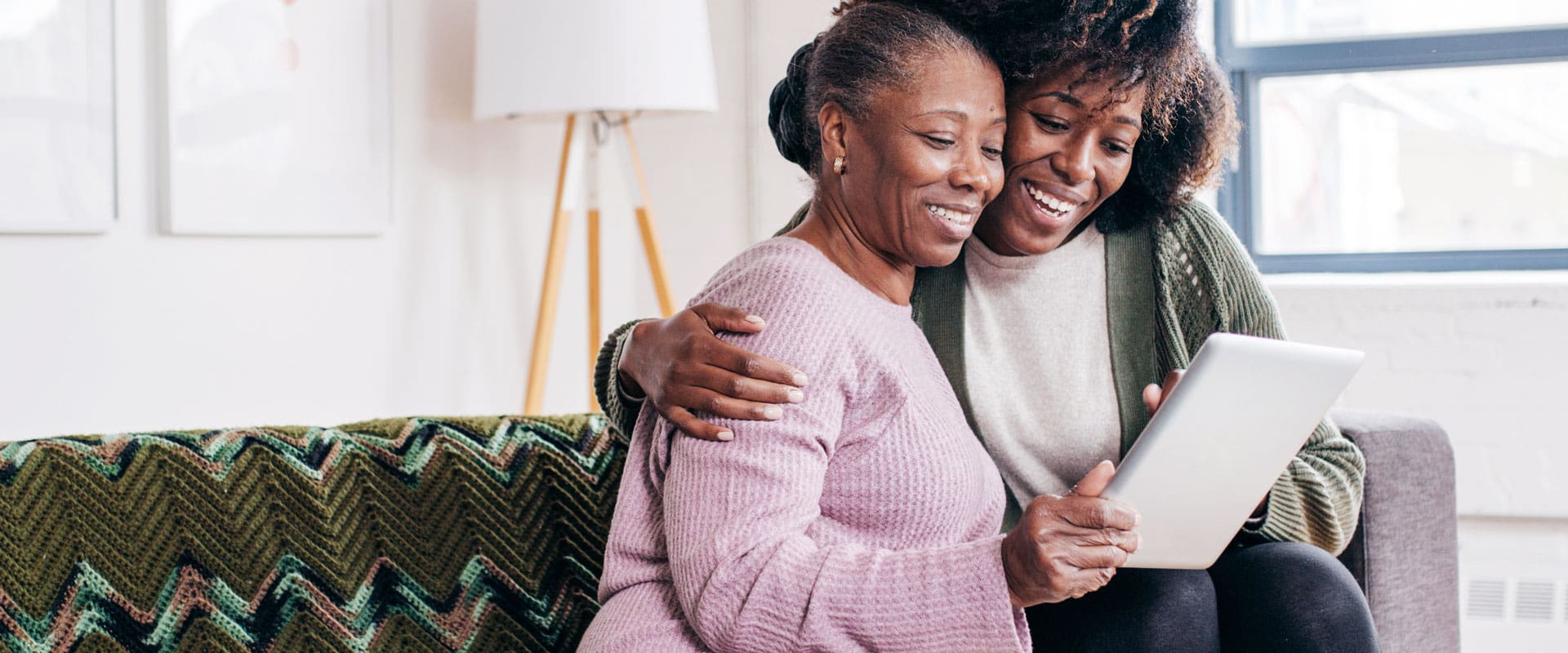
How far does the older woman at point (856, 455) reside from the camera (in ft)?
3.51

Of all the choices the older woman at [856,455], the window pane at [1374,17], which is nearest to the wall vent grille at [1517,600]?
the window pane at [1374,17]

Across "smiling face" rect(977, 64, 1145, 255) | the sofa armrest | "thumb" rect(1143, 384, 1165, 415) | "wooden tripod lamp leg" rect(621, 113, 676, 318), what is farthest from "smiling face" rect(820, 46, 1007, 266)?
"wooden tripod lamp leg" rect(621, 113, 676, 318)

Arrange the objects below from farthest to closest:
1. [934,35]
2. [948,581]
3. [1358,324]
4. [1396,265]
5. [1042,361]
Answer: [1396,265] → [1358,324] → [1042,361] → [934,35] → [948,581]

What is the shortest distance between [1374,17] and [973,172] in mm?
2352

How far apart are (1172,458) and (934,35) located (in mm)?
422

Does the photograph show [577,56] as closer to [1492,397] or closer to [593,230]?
[593,230]

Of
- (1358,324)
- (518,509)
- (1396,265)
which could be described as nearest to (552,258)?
(518,509)

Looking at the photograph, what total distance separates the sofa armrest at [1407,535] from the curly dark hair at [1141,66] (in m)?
0.38

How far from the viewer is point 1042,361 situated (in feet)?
5.10

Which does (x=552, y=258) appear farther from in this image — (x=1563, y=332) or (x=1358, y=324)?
(x=1563, y=332)

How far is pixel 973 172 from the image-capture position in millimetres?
1265

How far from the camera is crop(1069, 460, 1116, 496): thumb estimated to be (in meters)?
1.11

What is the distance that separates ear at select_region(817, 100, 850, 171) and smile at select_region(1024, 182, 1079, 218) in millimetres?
245

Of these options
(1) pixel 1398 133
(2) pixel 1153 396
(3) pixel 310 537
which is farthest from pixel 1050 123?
(1) pixel 1398 133
